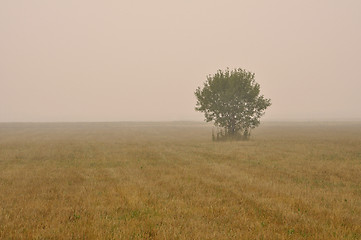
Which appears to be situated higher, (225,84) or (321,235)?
(225,84)

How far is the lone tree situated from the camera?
→ 41812mm

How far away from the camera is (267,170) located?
16688mm

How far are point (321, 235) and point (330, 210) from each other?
2.42 metres

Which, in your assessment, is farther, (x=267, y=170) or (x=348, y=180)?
(x=267, y=170)

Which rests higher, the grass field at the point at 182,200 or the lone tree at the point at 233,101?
the lone tree at the point at 233,101

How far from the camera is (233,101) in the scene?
42.1 metres

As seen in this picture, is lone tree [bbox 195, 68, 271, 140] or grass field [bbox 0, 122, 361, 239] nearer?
grass field [bbox 0, 122, 361, 239]

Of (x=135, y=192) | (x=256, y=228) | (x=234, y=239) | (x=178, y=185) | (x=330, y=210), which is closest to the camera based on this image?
(x=234, y=239)

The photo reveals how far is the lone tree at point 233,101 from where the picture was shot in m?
41.8

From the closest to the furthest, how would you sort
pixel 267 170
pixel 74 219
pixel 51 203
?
1. pixel 74 219
2. pixel 51 203
3. pixel 267 170

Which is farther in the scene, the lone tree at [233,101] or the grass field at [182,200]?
the lone tree at [233,101]

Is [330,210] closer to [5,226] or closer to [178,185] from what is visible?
[178,185]

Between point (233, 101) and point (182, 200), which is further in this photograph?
point (233, 101)

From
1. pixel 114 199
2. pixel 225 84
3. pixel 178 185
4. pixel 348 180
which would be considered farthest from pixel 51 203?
pixel 225 84
